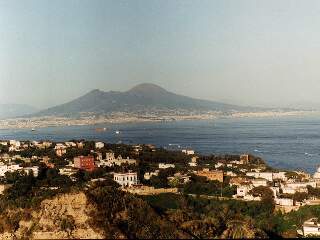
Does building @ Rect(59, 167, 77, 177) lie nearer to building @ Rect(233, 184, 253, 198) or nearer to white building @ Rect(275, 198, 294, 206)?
building @ Rect(233, 184, 253, 198)

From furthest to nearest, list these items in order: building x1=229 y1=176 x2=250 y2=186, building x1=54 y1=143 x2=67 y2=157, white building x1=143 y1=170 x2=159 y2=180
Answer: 1. building x1=54 y1=143 x2=67 y2=157
2. white building x1=143 y1=170 x2=159 y2=180
3. building x1=229 y1=176 x2=250 y2=186

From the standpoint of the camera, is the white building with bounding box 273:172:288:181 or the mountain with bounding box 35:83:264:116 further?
the mountain with bounding box 35:83:264:116

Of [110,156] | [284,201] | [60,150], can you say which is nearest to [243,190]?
[284,201]

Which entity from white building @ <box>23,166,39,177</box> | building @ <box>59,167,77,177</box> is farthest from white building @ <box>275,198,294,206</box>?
white building @ <box>23,166,39,177</box>

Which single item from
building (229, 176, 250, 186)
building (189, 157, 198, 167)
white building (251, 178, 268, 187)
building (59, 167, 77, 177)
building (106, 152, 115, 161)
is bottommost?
building (229, 176, 250, 186)

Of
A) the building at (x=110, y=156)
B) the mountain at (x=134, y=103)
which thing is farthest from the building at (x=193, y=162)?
the mountain at (x=134, y=103)

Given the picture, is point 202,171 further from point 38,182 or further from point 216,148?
point 216,148

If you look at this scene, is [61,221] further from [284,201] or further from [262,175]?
[262,175]
